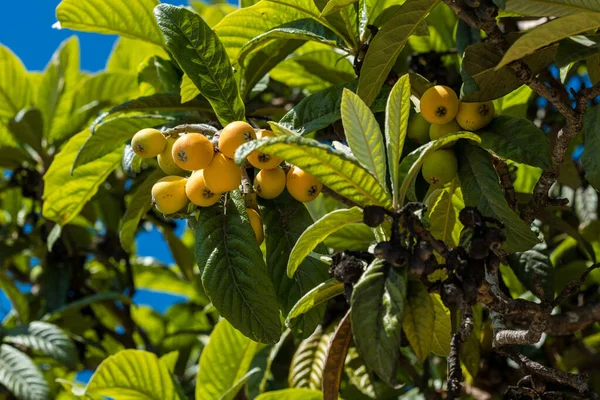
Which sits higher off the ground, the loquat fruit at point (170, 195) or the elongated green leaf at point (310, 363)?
the loquat fruit at point (170, 195)

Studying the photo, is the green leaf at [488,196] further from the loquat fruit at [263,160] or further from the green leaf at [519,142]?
the loquat fruit at [263,160]

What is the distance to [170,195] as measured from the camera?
6.08 ft

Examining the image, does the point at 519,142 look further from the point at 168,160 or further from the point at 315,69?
the point at 315,69

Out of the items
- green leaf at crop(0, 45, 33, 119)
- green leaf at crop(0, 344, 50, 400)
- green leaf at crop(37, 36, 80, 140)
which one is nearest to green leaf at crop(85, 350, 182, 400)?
green leaf at crop(0, 344, 50, 400)

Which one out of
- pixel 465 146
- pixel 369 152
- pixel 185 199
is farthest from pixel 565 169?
pixel 185 199

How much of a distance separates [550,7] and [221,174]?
75 centimetres

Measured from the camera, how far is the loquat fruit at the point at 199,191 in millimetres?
1823

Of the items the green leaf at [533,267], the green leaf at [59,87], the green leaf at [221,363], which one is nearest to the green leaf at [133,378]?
the green leaf at [221,363]

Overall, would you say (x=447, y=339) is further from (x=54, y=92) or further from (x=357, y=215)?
(x=54, y=92)

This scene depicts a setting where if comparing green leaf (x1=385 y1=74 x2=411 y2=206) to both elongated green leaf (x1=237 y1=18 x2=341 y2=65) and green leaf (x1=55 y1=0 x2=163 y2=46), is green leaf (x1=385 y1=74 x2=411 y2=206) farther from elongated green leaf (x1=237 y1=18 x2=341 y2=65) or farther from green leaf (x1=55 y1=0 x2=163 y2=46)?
green leaf (x1=55 y1=0 x2=163 y2=46)

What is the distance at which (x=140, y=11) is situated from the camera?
8.59 feet

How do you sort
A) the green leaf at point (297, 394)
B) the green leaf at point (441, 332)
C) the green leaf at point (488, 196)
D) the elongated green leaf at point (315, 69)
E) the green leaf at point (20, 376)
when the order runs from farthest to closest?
1. the green leaf at point (20, 376)
2. the elongated green leaf at point (315, 69)
3. the green leaf at point (297, 394)
4. the green leaf at point (441, 332)
5. the green leaf at point (488, 196)

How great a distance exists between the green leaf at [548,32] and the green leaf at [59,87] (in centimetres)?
245

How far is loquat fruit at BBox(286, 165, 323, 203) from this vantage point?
1798mm
